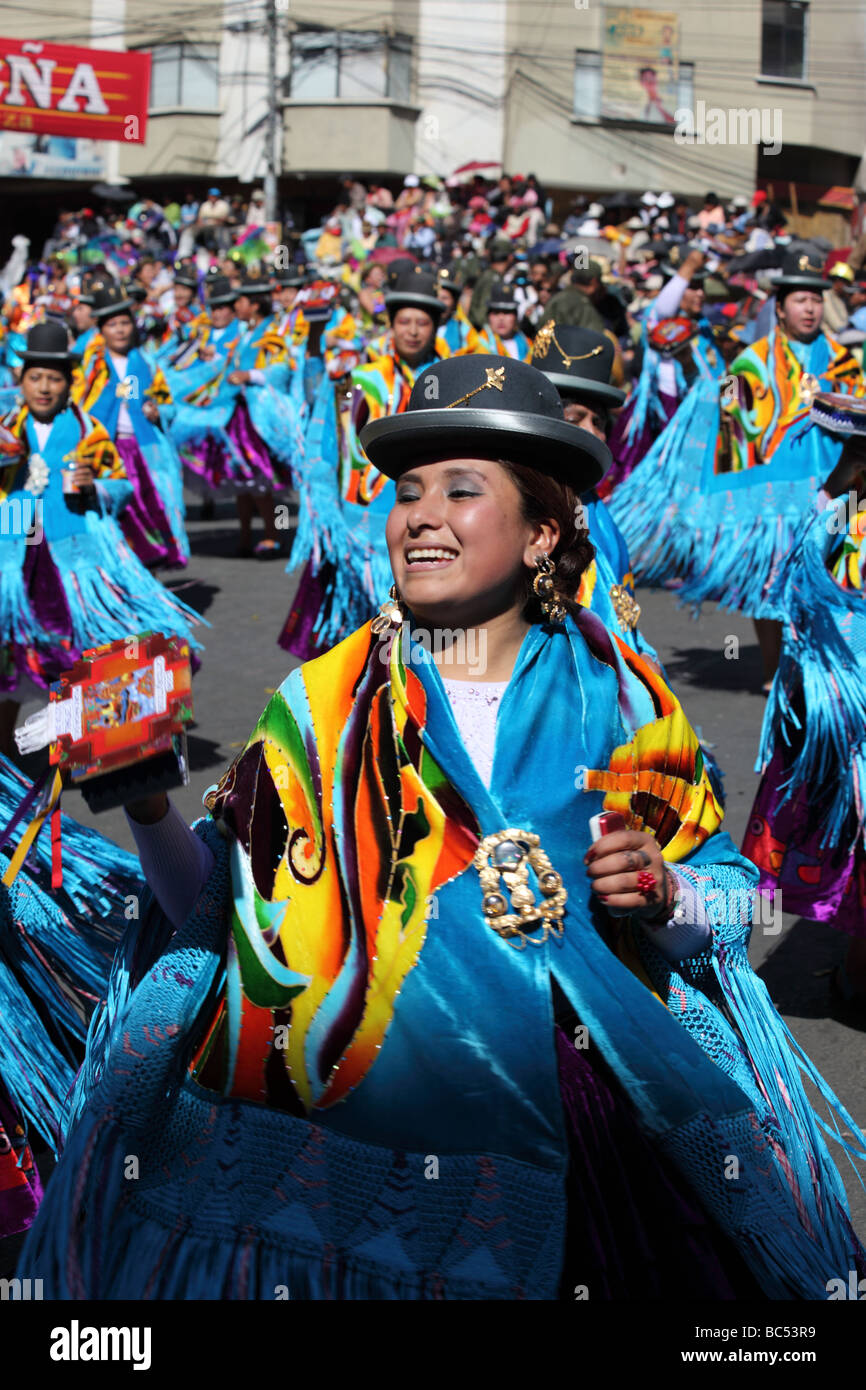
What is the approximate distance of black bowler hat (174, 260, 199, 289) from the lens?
64.9 ft

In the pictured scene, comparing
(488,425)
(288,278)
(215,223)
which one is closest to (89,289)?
(288,278)

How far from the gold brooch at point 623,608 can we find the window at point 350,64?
1320 inches

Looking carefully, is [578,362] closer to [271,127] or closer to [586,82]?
[271,127]

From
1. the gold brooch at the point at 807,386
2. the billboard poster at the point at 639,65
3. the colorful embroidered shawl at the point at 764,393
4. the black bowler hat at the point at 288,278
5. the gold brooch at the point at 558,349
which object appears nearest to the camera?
the gold brooch at the point at 558,349

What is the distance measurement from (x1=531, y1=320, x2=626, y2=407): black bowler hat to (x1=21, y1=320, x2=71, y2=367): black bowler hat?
9.34 ft

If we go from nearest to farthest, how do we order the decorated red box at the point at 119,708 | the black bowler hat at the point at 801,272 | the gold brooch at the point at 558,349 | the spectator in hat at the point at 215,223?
1. the decorated red box at the point at 119,708
2. the gold brooch at the point at 558,349
3. the black bowler hat at the point at 801,272
4. the spectator in hat at the point at 215,223

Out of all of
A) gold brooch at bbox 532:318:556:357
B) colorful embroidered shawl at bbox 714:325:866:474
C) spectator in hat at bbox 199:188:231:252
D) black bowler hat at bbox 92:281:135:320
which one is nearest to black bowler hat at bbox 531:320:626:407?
gold brooch at bbox 532:318:556:357

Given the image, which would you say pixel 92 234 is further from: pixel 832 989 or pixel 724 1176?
pixel 724 1176

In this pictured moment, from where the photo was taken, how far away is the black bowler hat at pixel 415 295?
7.46 metres

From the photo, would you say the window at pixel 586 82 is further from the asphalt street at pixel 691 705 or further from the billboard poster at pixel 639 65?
the asphalt street at pixel 691 705

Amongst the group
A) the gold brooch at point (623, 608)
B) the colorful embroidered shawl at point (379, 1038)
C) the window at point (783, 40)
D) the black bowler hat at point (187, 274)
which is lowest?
the colorful embroidered shawl at point (379, 1038)

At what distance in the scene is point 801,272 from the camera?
859 centimetres

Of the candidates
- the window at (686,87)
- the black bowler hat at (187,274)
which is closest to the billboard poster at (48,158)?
the window at (686,87)

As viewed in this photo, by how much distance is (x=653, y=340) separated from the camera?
11422 mm
